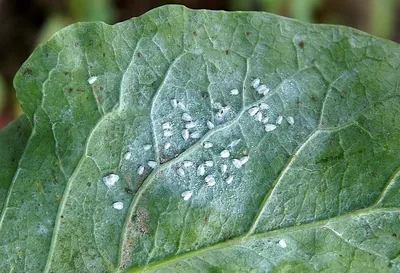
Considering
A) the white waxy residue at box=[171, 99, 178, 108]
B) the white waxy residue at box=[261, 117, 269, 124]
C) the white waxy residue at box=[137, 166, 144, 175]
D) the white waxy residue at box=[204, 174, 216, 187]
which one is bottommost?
the white waxy residue at box=[204, 174, 216, 187]

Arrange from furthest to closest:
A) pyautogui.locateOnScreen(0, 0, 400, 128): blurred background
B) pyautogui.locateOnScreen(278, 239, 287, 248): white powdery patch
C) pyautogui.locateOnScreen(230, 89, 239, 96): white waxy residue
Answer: pyautogui.locateOnScreen(0, 0, 400, 128): blurred background
pyautogui.locateOnScreen(230, 89, 239, 96): white waxy residue
pyautogui.locateOnScreen(278, 239, 287, 248): white powdery patch

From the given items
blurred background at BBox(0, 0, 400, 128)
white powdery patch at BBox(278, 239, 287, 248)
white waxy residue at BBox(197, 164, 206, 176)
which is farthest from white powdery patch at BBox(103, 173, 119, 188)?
blurred background at BBox(0, 0, 400, 128)

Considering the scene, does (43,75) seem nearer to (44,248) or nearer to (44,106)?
(44,106)

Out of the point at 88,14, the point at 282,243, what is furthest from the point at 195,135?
the point at 88,14

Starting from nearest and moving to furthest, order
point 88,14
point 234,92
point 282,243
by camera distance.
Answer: point 282,243 → point 234,92 → point 88,14

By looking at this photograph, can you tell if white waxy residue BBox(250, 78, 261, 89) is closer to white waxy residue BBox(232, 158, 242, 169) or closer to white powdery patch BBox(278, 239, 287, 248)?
white waxy residue BBox(232, 158, 242, 169)

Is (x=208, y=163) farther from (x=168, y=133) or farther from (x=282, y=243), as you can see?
(x=282, y=243)

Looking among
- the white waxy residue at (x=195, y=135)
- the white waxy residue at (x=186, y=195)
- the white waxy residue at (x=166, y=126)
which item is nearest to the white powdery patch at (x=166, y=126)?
the white waxy residue at (x=166, y=126)
